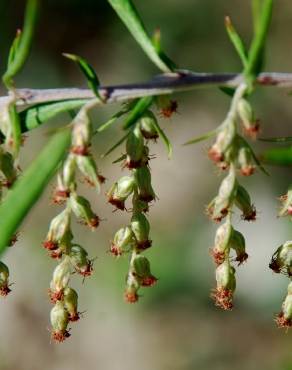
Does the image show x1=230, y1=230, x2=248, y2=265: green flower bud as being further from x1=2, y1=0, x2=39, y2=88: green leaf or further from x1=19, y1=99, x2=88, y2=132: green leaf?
x1=2, y1=0, x2=39, y2=88: green leaf

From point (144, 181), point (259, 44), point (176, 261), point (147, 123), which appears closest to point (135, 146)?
point (147, 123)

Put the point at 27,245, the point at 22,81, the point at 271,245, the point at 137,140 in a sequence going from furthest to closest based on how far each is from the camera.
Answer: the point at 22,81 → the point at 27,245 → the point at 271,245 → the point at 137,140

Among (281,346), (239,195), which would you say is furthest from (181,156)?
(239,195)

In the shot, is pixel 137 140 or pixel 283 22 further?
pixel 283 22

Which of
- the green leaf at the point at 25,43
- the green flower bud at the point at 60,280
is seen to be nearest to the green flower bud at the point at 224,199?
the green flower bud at the point at 60,280

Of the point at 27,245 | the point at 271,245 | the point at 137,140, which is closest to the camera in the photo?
the point at 137,140

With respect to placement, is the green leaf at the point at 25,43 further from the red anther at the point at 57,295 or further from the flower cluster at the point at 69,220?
the red anther at the point at 57,295

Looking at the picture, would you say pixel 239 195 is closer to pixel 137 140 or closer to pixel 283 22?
pixel 137 140
